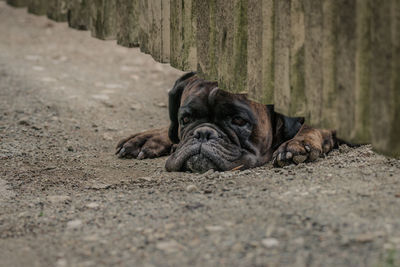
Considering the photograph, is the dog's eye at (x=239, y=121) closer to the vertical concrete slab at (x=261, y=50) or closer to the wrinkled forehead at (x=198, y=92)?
the wrinkled forehead at (x=198, y=92)

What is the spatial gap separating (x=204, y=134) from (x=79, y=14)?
2403mm

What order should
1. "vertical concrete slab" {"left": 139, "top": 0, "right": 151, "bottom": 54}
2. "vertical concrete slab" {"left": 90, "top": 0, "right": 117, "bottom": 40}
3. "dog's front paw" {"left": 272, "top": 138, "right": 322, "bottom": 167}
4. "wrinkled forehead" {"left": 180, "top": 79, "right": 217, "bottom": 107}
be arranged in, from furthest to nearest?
"vertical concrete slab" {"left": 90, "top": 0, "right": 117, "bottom": 40} < "vertical concrete slab" {"left": 139, "top": 0, "right": 151, "bottom": 54} < "wrinkled forehead" {"left": 180, "top": 79, "right": 217, "bottom": 107} < "dog's front paw" {"left": 272, "top": 138, "right": 322, "bottom": 167}

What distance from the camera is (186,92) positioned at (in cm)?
504

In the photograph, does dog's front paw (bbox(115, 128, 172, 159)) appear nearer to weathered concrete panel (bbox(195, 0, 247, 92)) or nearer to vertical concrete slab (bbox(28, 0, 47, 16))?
weathered concrete panel (bbox(195, 0, 247, 92))

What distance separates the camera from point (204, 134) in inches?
176

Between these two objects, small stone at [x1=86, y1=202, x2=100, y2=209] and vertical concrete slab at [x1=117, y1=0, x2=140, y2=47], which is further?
vertical concrete slab at [x1=117, y1=0, x2=140, y2=47]

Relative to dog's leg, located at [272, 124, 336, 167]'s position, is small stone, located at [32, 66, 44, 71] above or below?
below

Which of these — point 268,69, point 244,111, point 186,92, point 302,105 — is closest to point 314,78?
point 302,105

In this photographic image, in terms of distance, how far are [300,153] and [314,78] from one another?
1.13 meters

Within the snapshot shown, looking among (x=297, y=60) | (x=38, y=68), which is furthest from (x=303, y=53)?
(x=38, y=68)

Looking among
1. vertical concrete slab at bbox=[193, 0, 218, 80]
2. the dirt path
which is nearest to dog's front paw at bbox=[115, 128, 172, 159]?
the dirt path

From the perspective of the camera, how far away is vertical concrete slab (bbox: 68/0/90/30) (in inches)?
240

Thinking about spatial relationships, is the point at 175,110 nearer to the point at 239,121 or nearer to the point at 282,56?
the point at 239,121

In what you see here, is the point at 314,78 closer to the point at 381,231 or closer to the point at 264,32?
the point at 264,32
